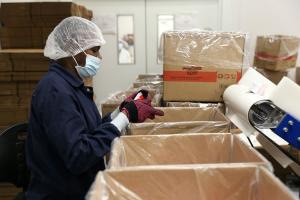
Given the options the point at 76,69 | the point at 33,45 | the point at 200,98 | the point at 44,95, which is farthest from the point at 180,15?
the point at 44,95

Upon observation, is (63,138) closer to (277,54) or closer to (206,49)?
(206,49)

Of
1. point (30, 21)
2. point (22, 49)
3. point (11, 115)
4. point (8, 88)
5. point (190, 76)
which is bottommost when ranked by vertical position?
point (11, 115)

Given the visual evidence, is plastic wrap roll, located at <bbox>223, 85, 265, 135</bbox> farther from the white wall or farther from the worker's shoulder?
the white wall

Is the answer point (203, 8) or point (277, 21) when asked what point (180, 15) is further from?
point (277, 21)

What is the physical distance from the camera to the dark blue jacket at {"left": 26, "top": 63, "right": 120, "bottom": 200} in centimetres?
126

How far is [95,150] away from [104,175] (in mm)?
337

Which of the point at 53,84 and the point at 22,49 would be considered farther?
the point at 22,49

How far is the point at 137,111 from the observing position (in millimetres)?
1508

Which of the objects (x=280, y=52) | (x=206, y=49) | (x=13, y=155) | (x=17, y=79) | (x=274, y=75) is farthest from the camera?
(x=274, y=75)

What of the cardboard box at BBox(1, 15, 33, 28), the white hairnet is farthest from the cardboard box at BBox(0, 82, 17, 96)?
the white hairnet

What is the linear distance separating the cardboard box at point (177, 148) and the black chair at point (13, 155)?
2.56 feet

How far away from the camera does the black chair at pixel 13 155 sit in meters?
1.74

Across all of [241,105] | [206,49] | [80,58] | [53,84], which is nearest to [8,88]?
[80,58]

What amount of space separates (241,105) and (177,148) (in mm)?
342
